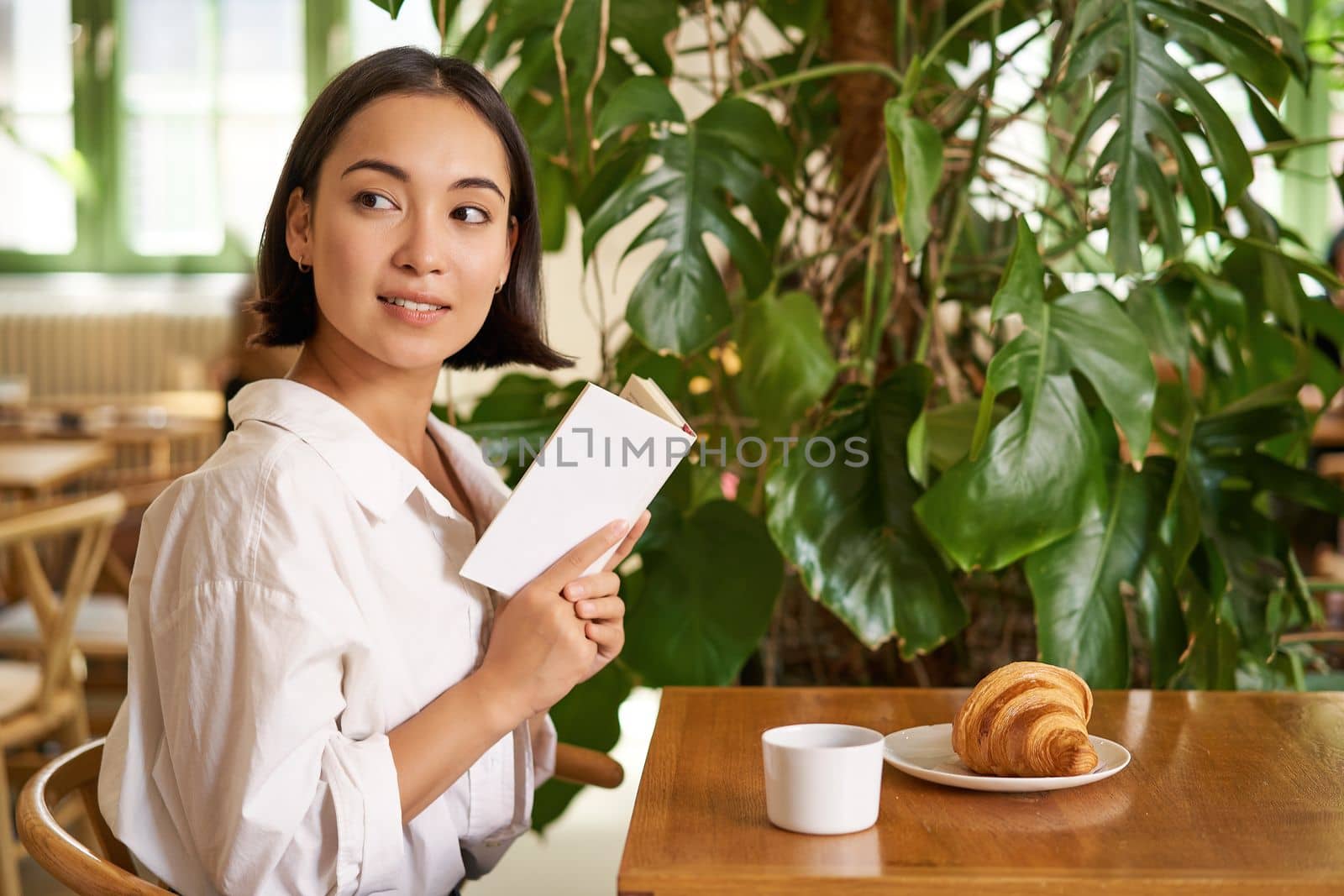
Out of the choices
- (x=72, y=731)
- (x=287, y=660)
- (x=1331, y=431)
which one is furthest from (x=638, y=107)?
(x=1331, y=431)

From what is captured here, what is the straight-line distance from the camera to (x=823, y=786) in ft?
2.81

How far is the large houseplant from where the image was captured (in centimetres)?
142

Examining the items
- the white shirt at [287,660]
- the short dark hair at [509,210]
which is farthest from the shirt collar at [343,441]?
the short dark hair at [509,210]

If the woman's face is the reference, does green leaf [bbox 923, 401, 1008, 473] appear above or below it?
below

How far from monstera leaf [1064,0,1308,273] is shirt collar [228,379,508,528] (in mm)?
775

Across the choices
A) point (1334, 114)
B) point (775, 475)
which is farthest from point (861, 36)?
point (1334, 114)

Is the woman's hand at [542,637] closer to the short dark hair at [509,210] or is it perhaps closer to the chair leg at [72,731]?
the short dark hair at [509,210]

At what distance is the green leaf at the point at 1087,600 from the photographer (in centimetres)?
147

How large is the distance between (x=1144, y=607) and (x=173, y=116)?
6305 millimetres

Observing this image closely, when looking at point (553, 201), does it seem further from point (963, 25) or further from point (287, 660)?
point (287, 660)

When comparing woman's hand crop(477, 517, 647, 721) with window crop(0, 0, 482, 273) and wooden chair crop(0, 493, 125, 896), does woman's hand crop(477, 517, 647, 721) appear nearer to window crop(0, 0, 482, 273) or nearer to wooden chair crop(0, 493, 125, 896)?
wooden chair crop(0, 493, 125, 896)

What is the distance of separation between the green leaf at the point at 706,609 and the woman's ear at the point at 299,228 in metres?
0.68

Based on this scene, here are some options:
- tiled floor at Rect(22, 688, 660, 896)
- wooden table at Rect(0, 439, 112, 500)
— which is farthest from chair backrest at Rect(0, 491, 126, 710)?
wooden table at Rect(0, 439, 112, 500)

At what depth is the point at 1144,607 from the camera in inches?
60.9
